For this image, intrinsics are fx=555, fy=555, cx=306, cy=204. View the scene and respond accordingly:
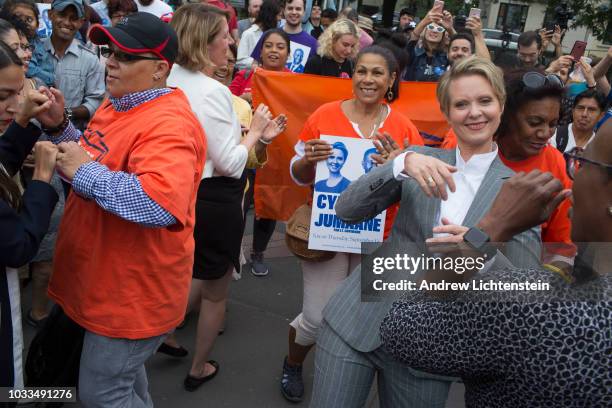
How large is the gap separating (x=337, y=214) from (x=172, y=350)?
1832 mm

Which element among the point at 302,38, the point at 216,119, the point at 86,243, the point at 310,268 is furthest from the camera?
the point at 302,38

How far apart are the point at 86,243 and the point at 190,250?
1.24ft

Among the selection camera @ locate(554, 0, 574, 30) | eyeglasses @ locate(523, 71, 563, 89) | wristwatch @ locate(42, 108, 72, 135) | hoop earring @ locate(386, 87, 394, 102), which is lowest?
wristwatch @ locate(42, 108, 72, 135)

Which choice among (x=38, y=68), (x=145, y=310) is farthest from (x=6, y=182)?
(x=38, y=68)

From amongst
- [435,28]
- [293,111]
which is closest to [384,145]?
[293,111]

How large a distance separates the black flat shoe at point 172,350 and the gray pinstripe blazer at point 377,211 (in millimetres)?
1645

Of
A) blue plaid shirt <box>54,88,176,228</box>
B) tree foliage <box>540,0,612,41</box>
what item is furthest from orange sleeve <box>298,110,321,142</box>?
tree foliage <box>540,0,612,41</box>

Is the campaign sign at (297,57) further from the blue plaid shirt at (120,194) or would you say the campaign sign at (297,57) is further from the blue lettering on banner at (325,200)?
the blue plaid shirt at (120,194)

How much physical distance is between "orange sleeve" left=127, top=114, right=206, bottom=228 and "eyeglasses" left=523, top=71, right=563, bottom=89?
56.9 inches

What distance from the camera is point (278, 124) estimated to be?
2955 millimetres

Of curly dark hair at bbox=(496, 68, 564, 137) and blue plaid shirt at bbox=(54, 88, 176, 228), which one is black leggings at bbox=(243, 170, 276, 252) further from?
blue plaid shirt at bbox=(54, 88, 176, 228)

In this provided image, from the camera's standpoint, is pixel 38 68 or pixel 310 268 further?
pixel 38 68

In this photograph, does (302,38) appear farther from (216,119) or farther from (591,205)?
(591,205)

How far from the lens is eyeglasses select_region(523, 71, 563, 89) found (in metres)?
2.39
